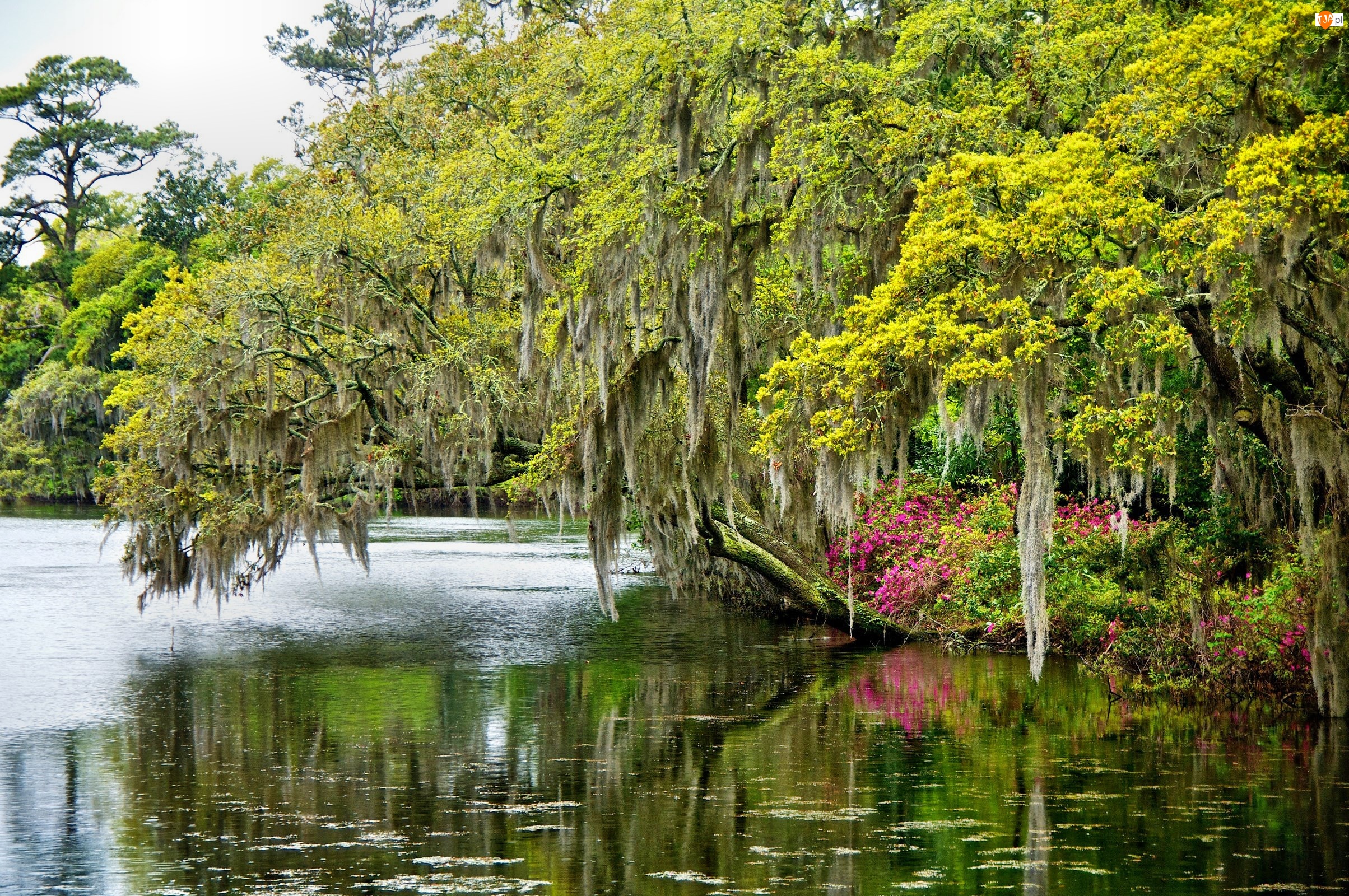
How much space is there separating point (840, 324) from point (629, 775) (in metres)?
5.70

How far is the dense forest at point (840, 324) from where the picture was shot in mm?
12719

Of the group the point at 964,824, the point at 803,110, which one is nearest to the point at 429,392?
the point at 803,110

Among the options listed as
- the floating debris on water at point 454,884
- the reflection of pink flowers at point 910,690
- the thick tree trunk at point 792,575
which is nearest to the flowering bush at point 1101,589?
the thick tree trunk at point 792,575

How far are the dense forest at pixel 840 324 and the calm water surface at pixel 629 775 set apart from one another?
1549 millimetres

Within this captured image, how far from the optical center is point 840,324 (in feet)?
52.1

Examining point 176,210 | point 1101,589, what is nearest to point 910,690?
point 1101,589

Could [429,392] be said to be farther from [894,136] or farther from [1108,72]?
[1108,72]

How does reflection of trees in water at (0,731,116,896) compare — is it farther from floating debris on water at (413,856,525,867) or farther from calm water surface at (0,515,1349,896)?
floating debris on water at (413,856,525,867)

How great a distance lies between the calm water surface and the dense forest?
5.08 feet

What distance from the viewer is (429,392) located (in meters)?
22.6

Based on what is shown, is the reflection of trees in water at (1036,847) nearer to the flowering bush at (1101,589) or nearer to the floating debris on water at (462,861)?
the floating debris on water at (462,861)

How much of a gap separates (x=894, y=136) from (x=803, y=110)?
4.06 feet

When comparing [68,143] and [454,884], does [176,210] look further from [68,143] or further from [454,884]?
[454,884]

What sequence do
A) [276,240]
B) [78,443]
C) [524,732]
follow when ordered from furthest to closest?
[78,443], [276,240], [524,732]
